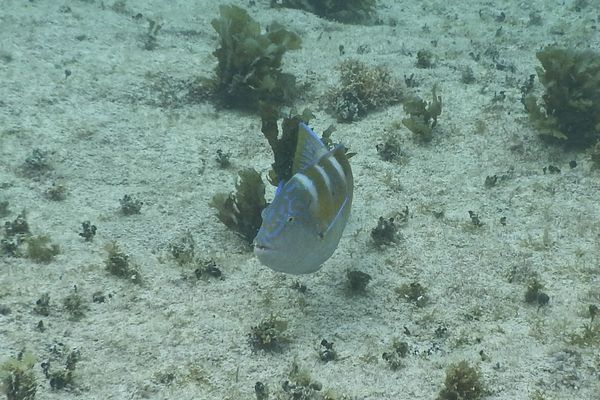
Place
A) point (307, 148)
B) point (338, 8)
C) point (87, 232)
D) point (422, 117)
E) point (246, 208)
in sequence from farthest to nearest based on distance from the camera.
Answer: point (338, 8)
point (422, 117)
point (246, 208)
point (87, 232)
point (307, 148)

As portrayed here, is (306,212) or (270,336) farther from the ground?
(306,212)

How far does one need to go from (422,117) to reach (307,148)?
4458 mm

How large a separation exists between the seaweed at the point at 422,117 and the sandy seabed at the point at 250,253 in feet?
0.75

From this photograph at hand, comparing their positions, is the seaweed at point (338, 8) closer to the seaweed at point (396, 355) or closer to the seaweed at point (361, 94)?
the seaweed at point (361, 94)

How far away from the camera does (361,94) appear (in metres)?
9.52

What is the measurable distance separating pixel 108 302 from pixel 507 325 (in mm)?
4169

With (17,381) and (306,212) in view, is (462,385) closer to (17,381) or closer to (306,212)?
(306,212)

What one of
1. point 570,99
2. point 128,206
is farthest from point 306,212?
point 570,99

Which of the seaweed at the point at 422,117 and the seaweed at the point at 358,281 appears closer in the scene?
the seaweed at the point at 358,281

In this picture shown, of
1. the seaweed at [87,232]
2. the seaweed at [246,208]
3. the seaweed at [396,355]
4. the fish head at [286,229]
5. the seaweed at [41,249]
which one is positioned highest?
the fish head at [286,229]

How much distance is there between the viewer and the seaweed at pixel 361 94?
9266 mm

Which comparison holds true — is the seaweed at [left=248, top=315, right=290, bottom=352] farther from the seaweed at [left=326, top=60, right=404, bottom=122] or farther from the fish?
the seaweed at [left=326, top=60, right=404, bottom=122]

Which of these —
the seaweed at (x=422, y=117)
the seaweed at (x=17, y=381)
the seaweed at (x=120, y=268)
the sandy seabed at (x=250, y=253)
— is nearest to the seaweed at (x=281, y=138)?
the sandy seabed at (x=250, y=253)

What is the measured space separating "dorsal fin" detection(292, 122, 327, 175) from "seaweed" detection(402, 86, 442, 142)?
417 cm
